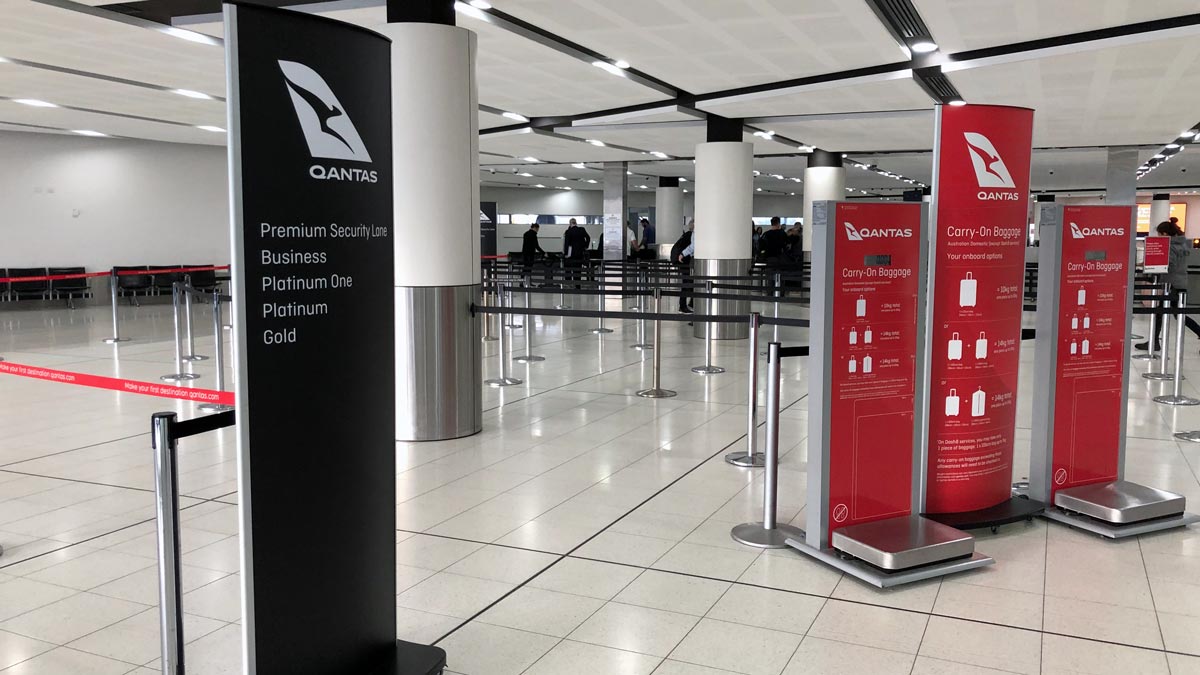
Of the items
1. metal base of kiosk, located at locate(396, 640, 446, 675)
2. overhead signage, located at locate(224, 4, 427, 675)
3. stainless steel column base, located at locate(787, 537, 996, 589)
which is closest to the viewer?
overhead signage, located at locate(224, 4, 427, 675)

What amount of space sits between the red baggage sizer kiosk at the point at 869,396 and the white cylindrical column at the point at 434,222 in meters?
→ 3.48

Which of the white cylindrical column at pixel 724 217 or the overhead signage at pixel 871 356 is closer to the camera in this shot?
the overhead signage at pixel 871 356

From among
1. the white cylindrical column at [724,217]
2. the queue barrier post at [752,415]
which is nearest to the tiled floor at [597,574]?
the queue barrier post at [752,415]

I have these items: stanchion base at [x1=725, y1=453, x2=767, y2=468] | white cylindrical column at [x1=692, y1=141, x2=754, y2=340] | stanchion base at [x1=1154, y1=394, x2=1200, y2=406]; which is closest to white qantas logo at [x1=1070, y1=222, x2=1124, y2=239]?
stanchion base at [x1=725, y1=453, x2=767, y2=468]

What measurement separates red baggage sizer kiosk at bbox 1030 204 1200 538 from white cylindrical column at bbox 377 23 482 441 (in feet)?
13.7

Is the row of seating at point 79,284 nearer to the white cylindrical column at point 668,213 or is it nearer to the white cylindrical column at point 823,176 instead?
the white cylindrical column at point 823,176

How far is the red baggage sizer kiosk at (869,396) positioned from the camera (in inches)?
170

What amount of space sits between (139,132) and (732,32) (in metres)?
14.1

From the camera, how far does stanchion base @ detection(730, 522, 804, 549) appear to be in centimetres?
476

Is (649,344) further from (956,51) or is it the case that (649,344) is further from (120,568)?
(120,568)

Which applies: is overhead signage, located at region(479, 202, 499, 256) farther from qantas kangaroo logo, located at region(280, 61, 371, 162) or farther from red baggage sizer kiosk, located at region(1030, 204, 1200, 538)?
qantas kangaroo logo, located at region(280, 61, 371, 162)

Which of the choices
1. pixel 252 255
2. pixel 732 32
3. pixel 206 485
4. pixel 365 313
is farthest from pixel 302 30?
pixel 732 32

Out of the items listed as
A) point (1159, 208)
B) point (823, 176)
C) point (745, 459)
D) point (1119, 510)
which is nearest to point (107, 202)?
point (823, 176)

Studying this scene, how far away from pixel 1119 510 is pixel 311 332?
14.0ft
